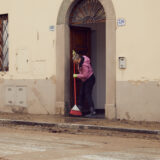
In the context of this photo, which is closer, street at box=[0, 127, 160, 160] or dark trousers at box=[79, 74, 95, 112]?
street at box=[0, 127, 160, 160]

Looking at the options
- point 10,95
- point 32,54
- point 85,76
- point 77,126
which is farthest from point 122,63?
point 10,95

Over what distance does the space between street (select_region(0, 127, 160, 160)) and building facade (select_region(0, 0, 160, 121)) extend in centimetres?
258

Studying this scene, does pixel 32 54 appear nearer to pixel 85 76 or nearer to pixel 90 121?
pixel 85 76

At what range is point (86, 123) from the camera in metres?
12.4

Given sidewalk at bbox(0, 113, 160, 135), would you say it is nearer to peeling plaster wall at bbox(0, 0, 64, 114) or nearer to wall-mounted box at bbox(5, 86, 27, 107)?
peeling plaster wall at bbox(0, 0, 64, 114)

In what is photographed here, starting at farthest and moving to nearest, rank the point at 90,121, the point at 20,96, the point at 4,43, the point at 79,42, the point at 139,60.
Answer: the point at 4,43 → the point at 20,96 → the point at 79,42 → the point at 90,121 → the point at 139,60

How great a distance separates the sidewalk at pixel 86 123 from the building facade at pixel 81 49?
479 millimetres

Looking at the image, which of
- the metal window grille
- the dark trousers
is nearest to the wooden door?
the dark trousers

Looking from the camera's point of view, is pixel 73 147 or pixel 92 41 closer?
pixel 73 147

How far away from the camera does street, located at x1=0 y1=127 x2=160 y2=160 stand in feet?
24.6

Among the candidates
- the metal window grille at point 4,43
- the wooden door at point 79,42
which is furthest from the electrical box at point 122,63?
the metal window grille at point 4,43

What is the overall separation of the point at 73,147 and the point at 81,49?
710cm

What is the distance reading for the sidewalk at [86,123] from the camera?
11156 mm

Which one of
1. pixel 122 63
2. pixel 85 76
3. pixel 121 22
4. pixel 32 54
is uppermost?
pixel 121 22
